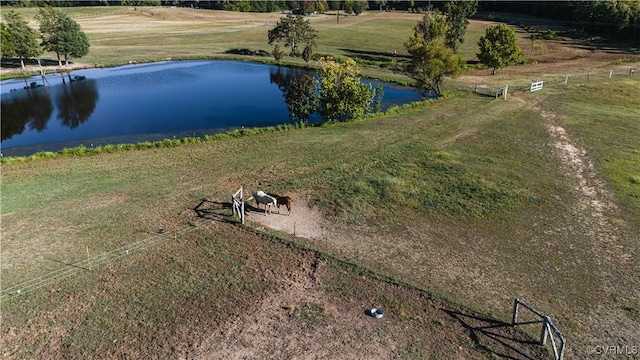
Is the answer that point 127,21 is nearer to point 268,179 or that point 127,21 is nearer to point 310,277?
point 268,179

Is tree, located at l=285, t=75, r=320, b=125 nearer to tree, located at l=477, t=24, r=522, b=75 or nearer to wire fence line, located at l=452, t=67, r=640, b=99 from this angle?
wire fence line, located at l=452, t=67, r=640, b=99

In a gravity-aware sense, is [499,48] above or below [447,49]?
below

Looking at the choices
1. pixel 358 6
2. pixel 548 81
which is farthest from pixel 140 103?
pixel 358 6

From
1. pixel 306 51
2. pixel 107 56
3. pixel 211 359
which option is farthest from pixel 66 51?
pixel 211 359

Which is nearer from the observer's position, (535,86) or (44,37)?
(535,86)

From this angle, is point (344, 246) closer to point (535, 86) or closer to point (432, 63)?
point (432, 63)
